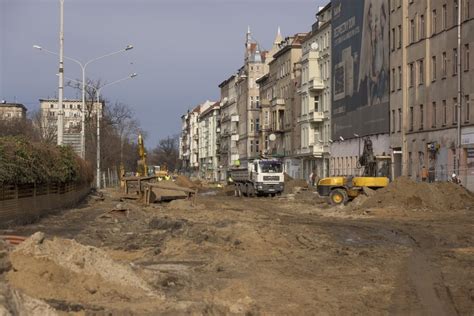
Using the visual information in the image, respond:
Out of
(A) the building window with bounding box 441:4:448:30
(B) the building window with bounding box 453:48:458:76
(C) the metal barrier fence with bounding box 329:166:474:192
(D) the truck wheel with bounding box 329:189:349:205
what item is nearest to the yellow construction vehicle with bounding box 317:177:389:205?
(D) the truck wheel with bounding box 329:189:349:205

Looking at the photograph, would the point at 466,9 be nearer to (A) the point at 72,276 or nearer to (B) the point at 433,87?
(B) the point at 433,87

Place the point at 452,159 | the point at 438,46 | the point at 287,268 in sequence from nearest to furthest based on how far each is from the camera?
the point at 287,268, the point at 452,159, the point at 438,46

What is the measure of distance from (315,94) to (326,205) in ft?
137

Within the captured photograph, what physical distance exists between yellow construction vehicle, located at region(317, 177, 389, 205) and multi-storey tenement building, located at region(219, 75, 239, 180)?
8813 centimetres

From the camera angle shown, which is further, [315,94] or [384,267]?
[315,94]

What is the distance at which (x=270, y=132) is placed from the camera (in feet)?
335

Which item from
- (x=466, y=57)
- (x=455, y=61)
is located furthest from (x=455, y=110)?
(x=466, y=57)

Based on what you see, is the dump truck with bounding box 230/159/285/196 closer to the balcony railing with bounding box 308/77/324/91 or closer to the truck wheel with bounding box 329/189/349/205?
the truck wheel with bounding box 329/189/349/205

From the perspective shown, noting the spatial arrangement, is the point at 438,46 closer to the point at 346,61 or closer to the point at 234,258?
the point at 346,61

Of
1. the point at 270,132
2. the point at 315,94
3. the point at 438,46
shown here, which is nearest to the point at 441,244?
the point at 438,46

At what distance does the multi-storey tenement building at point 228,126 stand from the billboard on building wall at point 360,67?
2249 inches

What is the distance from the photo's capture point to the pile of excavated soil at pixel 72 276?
9.00 meters

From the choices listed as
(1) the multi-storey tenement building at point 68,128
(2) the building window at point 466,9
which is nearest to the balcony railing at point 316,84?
(1) the multi-storey tenement building at point 68,128

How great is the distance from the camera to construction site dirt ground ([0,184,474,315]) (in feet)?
30.9
